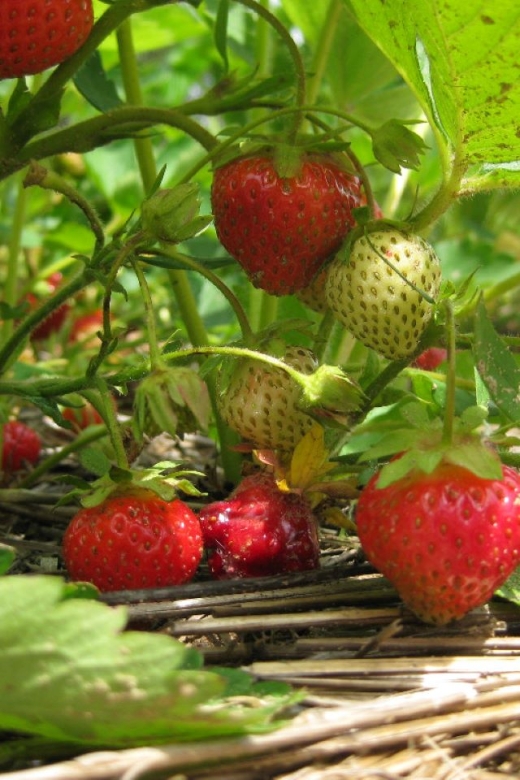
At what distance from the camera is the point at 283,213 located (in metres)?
1.12

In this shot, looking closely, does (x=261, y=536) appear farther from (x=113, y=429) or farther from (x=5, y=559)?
(x=5, y=559)

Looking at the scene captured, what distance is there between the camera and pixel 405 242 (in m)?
1.10

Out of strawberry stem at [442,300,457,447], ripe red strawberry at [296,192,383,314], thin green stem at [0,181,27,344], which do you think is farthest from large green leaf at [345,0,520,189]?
thin green stem at [0,181,27,344]

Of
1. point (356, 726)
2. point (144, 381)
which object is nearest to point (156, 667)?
point (356, 726)

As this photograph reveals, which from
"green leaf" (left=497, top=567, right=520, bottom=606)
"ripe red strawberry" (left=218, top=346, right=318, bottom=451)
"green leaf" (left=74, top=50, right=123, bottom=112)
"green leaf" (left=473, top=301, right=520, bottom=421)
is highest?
"green leaf" (left=74, top=50, right=123, bottom=112)

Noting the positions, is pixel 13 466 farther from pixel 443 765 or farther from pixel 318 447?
pixel 443 765

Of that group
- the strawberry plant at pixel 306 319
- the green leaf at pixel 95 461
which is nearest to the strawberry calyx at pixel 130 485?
the strawberry plant at pixel 306 319

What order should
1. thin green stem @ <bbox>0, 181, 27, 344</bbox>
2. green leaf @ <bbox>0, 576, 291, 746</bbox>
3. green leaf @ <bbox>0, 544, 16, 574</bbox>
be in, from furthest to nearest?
thin green stem @ <bbox>0, 181, 27, 344</bbox> < green leaf @ <bbox>0, 544, 16, 574</bbox> < green leaf @ <bbox>0, 576, 291, 746</bbox>

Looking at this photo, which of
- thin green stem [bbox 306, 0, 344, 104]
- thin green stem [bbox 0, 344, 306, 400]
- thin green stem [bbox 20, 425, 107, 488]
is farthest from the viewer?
thin green stem [bbox 306, 0, 344, 104]

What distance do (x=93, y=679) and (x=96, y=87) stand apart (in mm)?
992

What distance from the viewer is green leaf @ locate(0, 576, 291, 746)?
→ 0.71 m

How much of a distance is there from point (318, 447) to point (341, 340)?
487 millimetres

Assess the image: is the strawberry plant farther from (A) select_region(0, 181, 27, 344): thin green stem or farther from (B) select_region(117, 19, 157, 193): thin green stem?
(A) select_region(0, 181, 27, 344): thin green stem

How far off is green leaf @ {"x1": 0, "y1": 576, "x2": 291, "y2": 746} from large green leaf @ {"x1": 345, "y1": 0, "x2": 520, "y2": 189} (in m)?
0.61
